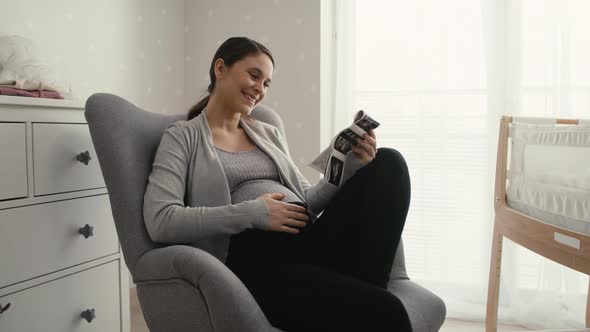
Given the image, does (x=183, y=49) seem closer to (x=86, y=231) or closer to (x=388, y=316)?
(x=86, y=231)

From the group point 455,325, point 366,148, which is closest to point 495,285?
point 455,325

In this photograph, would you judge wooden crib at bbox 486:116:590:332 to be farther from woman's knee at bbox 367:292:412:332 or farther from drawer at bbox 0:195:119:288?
drawer at bbox 0:195:119:288

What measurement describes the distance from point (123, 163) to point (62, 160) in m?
0.28

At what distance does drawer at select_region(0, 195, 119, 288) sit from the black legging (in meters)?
0.52

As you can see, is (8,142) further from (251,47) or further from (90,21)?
(90,21)

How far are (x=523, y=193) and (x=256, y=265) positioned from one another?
1.09m

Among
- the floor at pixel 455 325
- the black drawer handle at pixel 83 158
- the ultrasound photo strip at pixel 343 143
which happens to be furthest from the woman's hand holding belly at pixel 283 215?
the floor at pixel 455 325

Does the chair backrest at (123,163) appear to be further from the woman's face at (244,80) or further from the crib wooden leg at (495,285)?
the crib wooden leg at (495,285)

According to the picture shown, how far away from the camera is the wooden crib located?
162 cm

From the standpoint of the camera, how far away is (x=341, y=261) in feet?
4.39

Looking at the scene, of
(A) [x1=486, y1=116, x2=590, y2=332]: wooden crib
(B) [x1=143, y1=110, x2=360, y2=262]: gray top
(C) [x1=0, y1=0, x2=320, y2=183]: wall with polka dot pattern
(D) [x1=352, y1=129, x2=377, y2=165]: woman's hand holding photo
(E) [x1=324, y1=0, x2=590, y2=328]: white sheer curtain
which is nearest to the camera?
(B) [x1=143, y1=110, x2=360, y2=262]: gray top

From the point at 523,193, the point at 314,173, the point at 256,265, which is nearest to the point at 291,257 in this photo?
the point at 256,265

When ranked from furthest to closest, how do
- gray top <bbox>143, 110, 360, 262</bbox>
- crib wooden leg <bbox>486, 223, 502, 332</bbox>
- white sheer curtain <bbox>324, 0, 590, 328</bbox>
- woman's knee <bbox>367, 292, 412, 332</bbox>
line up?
white sheer curtain <bbox>324, 0, 590, 328</bbox>
crib wooden leg <bbox>486, 223, 502, 332</bbox>
gray top <bbox>143, 110, 360, 262</bbox>
woman's knee <bbox>367, 292, 412, 332</bbox>

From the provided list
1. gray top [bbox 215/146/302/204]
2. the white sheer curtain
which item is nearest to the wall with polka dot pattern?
the white sheer curtain
